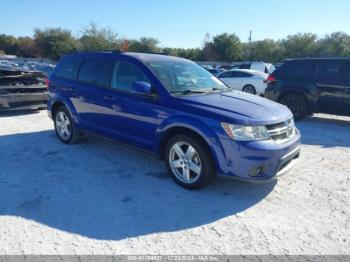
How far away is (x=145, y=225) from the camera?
11.6 ft

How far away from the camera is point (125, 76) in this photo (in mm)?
5160

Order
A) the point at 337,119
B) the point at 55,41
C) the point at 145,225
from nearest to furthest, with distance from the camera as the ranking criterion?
1. the point at 145,225
2. the point at 337,119
3. the point at 55,41

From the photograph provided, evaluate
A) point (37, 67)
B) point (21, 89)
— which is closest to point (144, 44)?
point (37, 67)

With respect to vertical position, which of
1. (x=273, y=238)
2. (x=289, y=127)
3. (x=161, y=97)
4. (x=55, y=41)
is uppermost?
(x=55, y=41)

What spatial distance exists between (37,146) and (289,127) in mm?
4613

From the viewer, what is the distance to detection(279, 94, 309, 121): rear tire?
29.7 feet

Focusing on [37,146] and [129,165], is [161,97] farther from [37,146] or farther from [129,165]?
[37,146]

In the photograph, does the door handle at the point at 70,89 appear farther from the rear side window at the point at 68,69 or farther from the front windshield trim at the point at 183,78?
the front windshield trim at the point at 183,78

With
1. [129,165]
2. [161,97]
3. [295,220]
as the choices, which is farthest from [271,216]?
[129,165]

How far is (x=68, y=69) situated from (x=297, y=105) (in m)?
6.17

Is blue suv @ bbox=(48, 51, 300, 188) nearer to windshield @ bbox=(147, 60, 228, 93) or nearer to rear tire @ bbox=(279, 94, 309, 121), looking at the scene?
windshield @ bbox=(147, 60, 228, 93)

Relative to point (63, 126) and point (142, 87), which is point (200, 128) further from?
point (63, 126)

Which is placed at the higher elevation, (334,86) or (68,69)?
(68,69)

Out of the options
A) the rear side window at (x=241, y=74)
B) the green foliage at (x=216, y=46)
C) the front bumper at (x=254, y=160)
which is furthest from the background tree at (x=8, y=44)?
the front bumper at (x=254, y=160)
